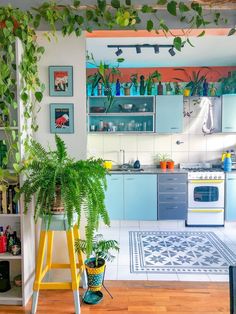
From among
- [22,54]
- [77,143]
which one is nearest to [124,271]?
[77,143]

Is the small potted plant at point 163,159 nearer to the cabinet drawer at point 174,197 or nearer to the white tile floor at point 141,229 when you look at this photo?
the cabinet drawer at point 174,197

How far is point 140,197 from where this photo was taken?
15.8 feet

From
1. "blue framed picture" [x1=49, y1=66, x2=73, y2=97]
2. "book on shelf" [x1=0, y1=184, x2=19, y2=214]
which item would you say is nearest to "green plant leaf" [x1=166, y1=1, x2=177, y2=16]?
"blue framed picture" [x1=49, y1=66, x2=73, y2=97]

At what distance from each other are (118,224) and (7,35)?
3455mm

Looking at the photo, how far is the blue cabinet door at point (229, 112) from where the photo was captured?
4.90 metres

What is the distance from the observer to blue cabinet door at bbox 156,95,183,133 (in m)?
4.90

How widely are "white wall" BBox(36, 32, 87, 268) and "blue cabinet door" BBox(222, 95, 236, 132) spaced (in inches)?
116

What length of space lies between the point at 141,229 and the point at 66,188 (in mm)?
2762

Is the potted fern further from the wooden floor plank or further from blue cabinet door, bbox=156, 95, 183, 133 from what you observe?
blue cabinet door, bbox=156, 95, 183, 133

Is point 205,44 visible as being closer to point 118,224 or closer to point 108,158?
point 108,158

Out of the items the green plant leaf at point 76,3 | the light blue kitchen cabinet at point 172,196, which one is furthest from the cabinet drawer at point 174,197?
the green plant leaf at point 76,3

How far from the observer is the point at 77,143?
110 inches

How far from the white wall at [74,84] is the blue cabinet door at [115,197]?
80.1 inches

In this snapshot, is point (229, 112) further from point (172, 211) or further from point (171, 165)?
point (172, 211)
